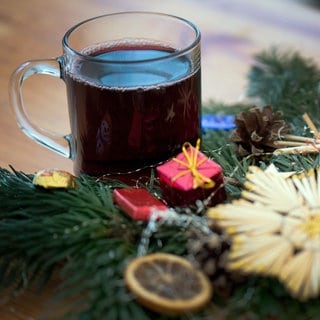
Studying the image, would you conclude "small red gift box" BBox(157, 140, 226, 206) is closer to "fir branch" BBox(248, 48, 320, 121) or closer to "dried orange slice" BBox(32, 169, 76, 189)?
"dried orange slice" BBox(32, 169, 76, 189)

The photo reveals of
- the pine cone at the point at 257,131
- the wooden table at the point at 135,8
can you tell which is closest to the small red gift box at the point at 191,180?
the pine cone at the point at 257,131

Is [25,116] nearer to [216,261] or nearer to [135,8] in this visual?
[216,261]

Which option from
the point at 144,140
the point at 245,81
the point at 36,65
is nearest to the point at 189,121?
the point at 144,140

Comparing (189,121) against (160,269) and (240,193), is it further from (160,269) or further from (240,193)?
(160,269)

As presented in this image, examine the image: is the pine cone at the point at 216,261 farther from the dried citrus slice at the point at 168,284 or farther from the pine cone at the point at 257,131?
the pine cone at the point at 257,131

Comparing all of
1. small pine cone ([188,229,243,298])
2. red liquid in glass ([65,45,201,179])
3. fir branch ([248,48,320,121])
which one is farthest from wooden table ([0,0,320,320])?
small pine cone ([188,229,243,298])

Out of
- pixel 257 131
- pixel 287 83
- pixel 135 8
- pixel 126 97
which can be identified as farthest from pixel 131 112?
pixel 135 8
